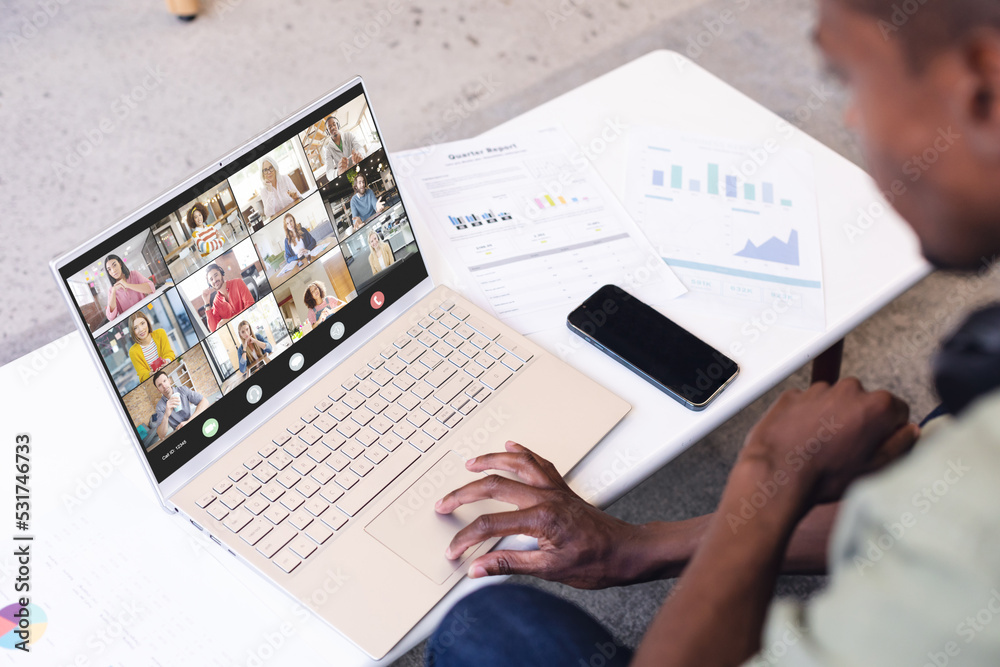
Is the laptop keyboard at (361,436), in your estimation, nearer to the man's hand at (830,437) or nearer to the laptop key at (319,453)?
the laptop key at (319,453)

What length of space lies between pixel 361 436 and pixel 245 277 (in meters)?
0.21

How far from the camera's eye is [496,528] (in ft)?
2.68

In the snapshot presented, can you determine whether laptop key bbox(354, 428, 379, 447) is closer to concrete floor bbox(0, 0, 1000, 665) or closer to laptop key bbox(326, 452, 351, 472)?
laptop key bbox(326, 452, 351, 472)

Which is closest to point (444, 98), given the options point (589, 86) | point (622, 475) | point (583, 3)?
point (583, 3)

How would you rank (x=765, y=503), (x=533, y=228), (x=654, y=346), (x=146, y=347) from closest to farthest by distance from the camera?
(x=765, y=503) → (x=146, y=347) → (x=654, y=346) → (x=533, y=228)

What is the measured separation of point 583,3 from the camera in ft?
8.97

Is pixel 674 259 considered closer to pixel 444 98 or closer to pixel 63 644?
pixel 63 644

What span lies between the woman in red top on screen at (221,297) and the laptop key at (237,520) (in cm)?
Result: 19

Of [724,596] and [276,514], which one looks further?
[276,514]

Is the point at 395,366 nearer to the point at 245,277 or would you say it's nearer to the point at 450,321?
the point at 450,321

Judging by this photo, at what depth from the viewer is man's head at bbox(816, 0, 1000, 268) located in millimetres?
568

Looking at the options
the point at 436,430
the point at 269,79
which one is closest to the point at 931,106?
the point at 436,430

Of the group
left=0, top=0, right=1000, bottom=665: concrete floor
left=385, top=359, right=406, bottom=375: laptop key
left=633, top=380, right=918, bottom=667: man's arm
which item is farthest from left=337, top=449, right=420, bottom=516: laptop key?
left=0, top=0, right=1000, bottom=665: concrete floor

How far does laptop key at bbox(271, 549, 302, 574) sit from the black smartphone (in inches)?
16.7
